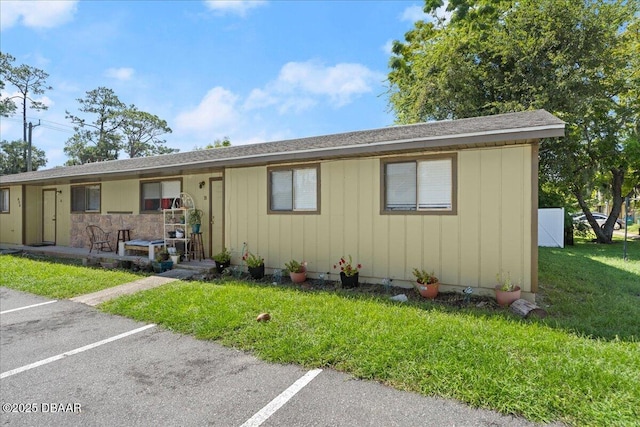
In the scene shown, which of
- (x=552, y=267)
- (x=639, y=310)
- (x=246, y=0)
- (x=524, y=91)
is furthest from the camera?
(x=524, y=91)

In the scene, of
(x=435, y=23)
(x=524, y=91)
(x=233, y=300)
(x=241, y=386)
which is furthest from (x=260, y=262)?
(x=435, y=23)

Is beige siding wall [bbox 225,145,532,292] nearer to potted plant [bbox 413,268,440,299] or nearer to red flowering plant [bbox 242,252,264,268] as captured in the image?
red flowering plant [bbox 242,252,264,268]

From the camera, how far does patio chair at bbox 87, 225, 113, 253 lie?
10266 mm

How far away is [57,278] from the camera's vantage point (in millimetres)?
7188

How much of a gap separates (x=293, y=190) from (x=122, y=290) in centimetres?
370

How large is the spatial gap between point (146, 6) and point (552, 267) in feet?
38.3

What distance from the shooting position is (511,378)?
271 centimetres

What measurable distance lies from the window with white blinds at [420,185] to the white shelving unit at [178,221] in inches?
207

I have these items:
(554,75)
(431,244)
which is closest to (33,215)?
(431,244)

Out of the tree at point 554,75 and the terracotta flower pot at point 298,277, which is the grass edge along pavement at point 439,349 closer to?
the terracotta flower pot at point 298,277

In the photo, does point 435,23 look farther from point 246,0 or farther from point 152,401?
point 152,401

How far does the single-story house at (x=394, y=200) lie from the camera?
16.1 feet

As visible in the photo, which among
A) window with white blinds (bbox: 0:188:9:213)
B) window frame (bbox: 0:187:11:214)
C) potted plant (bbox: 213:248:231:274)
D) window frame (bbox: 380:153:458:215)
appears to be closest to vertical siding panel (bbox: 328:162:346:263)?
window frame (bbox: 380:153:458:215)

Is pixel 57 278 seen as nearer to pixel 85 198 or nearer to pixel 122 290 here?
pixel 122 290
